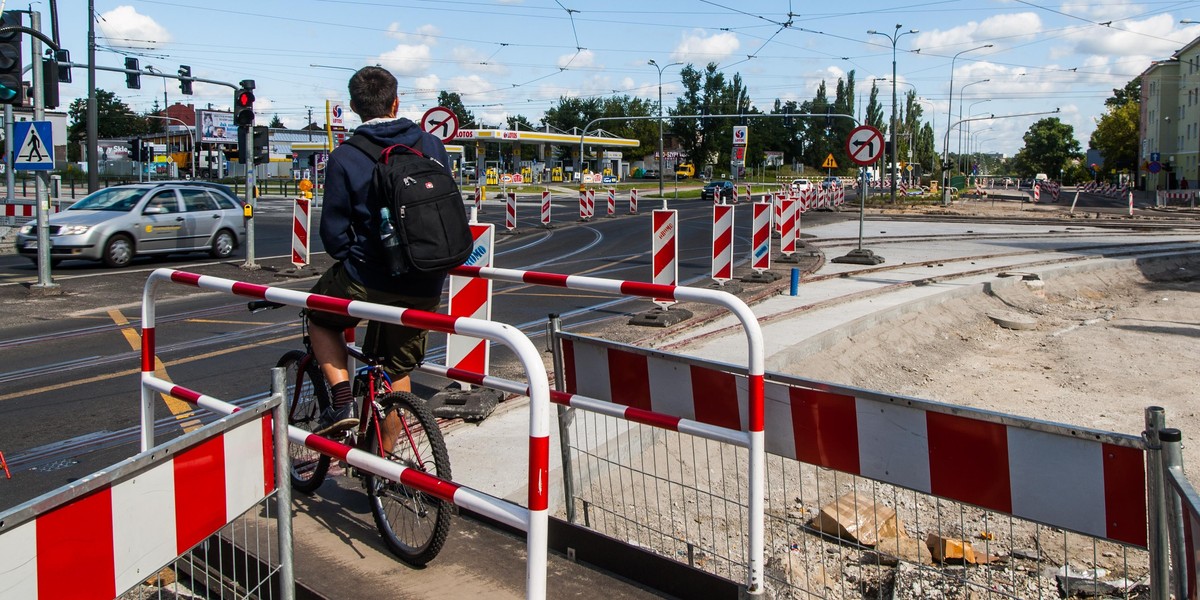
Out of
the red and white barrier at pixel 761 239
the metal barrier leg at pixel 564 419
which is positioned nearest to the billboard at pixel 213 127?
the red and white barrier at pixel 761 239

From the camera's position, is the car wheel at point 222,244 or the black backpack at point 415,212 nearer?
the black backpack at point 415,212

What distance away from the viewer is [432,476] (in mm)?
3143

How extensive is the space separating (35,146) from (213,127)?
84.5 m

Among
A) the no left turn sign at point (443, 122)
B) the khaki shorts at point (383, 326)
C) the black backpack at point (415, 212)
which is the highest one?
the no left turn sign at point (443, 122)

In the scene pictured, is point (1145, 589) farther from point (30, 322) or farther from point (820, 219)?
point (820, 219)

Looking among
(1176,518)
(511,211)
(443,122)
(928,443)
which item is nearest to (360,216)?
(928,443)

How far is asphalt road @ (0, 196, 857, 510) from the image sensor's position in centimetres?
642

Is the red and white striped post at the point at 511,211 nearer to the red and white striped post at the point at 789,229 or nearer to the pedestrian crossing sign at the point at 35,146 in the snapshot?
the red and white striped post at the point at 789,229

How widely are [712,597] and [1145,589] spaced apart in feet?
7.08

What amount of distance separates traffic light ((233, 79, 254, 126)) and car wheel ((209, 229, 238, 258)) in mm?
2721

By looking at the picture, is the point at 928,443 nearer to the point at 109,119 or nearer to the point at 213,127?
the point at 213,127

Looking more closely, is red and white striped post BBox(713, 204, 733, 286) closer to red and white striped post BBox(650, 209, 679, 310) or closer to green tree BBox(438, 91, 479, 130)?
red and white striped post BBox(650, 209, 679, 310)

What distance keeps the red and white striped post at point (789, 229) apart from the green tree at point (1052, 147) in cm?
12907

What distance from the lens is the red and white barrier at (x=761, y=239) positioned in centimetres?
1536
